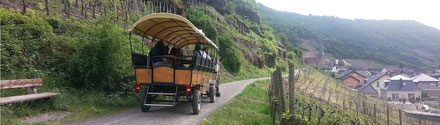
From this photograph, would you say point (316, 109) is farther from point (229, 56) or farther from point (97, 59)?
point (229, 56)

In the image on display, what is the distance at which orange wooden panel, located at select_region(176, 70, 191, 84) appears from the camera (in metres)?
8.83

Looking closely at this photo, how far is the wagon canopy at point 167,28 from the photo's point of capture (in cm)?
872

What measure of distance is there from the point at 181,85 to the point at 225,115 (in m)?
1.64

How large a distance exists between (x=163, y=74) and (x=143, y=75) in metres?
0.63

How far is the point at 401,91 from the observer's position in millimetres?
62500

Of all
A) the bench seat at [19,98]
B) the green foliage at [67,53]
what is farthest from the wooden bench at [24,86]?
the green foliage at [67,53]

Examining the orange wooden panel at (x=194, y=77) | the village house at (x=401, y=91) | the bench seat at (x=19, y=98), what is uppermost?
the orange wooden panel at (x=194, y=77)

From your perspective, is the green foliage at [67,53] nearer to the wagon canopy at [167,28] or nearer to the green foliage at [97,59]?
the green foliage at [97,59]

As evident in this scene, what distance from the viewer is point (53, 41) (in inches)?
401

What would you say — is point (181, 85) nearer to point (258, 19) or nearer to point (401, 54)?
point (258, 19)

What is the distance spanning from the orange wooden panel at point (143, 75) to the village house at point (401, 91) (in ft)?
216

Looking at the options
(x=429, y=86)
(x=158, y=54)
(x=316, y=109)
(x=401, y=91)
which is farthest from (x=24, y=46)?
(x=429, y=86)

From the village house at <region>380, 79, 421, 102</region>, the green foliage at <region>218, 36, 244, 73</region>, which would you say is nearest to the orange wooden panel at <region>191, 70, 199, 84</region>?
the green foliage at <region>218, 36, 244, 73</region>

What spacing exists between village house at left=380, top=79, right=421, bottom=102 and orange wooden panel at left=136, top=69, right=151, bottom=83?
6579cm
